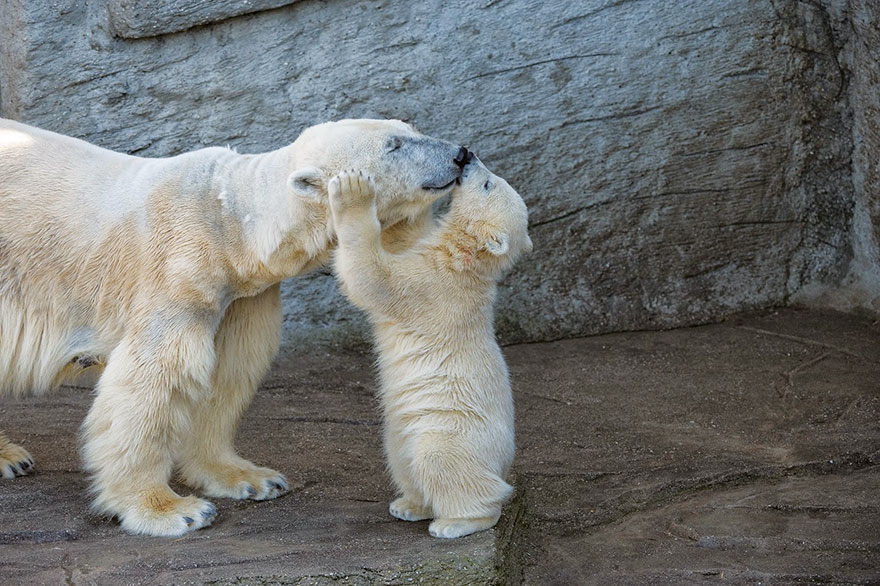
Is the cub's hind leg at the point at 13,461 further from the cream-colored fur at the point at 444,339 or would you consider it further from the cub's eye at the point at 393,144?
the cub's eye at the point at 393,144

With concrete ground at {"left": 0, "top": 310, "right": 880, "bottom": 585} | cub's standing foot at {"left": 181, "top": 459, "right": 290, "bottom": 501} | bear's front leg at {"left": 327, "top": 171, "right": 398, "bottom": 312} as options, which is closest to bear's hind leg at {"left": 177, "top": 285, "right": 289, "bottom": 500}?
cub's standing foot at {"left": 181, "top": 459, "right": 290, "bottom": 501}

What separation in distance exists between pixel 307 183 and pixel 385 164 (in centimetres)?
26

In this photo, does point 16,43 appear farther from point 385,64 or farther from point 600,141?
point 600,141

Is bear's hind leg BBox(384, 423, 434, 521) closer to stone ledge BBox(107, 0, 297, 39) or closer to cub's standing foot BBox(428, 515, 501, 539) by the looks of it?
cub's standing foot BBox(428, 515, 501, 539)

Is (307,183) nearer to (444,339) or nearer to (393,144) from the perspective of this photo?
(393,144)

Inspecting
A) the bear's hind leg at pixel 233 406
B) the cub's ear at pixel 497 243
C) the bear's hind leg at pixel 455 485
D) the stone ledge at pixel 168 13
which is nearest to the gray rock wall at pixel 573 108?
the stone ledge at pixel 168 13

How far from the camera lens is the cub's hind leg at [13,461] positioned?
13.4 feet

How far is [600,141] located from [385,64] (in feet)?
3.86

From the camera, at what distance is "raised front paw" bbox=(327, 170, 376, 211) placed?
326 cm

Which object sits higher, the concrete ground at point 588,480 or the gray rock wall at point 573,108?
the gray rock wall at point 573,108

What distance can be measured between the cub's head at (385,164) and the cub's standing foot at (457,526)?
985 mm

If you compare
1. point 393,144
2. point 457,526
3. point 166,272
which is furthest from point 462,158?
point 457,526

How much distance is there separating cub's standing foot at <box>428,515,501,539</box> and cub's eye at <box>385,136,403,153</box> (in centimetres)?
118

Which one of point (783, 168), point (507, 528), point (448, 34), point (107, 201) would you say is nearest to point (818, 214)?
point (783, 168)
